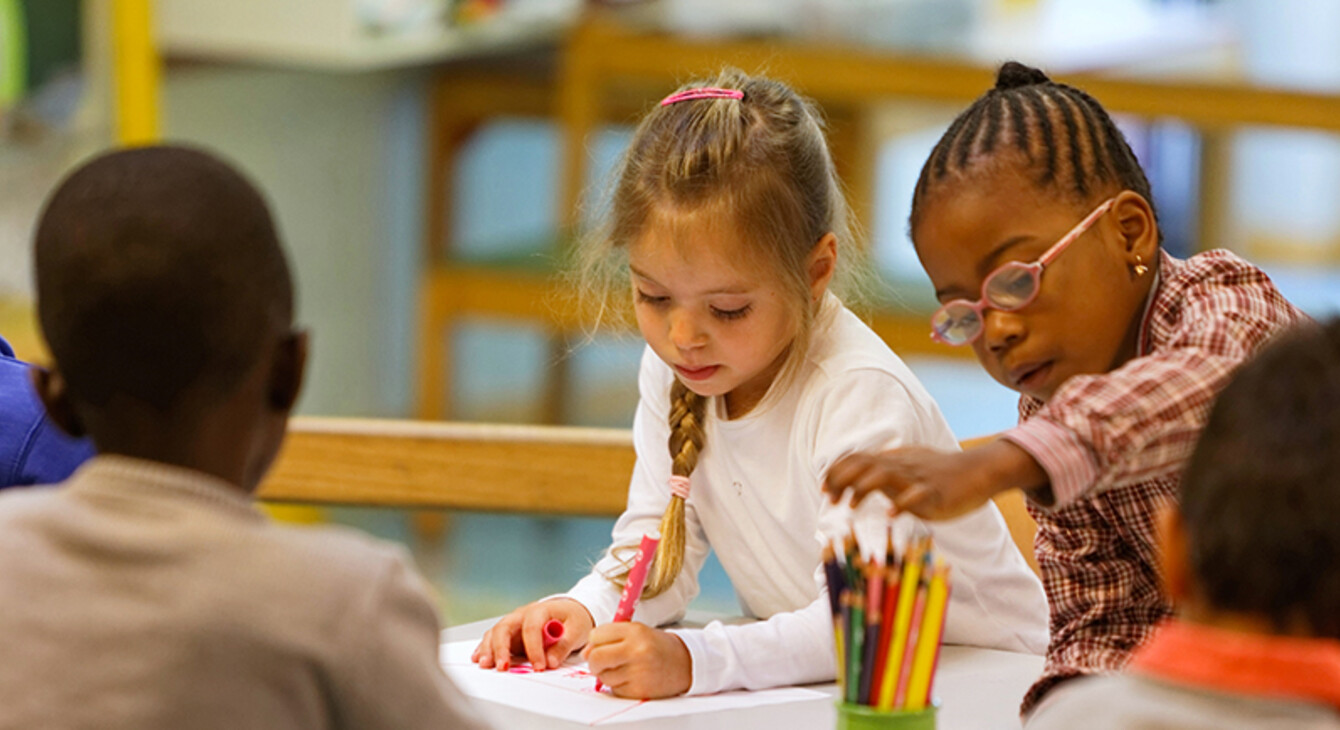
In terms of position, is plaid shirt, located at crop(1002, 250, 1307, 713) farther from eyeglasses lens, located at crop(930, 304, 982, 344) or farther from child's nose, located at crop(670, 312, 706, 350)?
child's nose, located at crop(670, 312, 706, 350)

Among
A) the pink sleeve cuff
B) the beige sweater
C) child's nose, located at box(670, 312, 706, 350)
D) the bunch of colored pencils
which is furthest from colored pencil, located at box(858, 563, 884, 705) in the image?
child's nose, located at box(670, 312, 706, 350)

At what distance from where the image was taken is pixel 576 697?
1101 millimetres

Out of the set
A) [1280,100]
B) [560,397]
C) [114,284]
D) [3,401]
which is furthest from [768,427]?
[560,397]

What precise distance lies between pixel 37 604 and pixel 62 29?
2.22 m

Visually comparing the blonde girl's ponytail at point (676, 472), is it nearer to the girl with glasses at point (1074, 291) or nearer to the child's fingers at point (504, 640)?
the child's fingers at point (504, 640)

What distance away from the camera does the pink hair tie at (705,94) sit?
→ 132 cm

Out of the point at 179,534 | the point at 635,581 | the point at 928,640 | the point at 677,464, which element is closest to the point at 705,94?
the point at 677,464

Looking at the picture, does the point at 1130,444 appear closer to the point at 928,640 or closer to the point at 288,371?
the point at 928,640

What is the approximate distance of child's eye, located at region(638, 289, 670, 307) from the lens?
129cm

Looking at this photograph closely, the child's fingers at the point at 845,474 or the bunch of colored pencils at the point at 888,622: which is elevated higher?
the child's fingers at the point at 845,474

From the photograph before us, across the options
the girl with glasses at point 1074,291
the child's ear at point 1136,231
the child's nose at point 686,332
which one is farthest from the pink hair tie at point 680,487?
the child's ear at point 1136,231

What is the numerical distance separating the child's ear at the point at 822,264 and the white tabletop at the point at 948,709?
306mm

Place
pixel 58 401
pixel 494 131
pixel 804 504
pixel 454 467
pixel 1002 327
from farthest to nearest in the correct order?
1. pixel 494 131
2. pixel 454 467
3. pixel 804 504
4. pixel 1002 327
5. pixel 58 401

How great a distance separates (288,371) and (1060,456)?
39 centimetres
